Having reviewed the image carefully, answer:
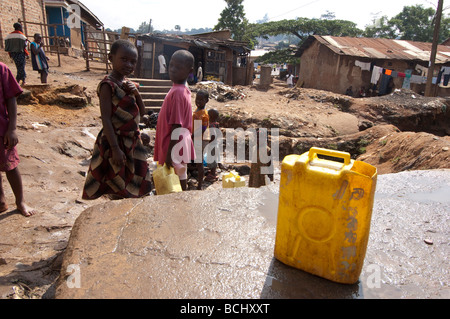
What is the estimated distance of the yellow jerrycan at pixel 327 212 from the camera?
118cm

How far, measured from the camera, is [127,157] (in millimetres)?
2332

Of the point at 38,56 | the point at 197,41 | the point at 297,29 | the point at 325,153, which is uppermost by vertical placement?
the point at 297,29

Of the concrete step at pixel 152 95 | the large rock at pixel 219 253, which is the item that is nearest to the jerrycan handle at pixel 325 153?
the large rock at pixel 219 253

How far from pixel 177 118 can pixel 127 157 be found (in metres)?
0.53

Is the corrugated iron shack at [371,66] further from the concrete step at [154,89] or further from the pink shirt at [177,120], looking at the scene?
the pink shirt at [177,120]

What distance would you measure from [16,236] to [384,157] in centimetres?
698

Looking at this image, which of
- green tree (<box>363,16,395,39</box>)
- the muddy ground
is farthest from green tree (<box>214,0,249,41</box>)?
the muddy ground

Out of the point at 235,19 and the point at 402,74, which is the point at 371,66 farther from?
the point at 235,19

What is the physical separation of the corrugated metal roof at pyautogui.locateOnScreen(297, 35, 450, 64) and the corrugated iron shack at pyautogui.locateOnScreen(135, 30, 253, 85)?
4.99 meters

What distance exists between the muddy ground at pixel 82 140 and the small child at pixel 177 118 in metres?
1.03

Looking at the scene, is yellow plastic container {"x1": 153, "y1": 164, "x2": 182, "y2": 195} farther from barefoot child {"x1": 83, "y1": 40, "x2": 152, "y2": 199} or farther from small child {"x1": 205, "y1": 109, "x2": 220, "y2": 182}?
small child {"x1": 205, "y1": 109, "x2": 220, "y2": 182}

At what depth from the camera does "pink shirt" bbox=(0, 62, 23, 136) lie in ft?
7.66

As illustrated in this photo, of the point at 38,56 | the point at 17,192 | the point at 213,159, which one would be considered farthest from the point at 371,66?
the point at 17,192

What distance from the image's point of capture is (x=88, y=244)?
152 cm
